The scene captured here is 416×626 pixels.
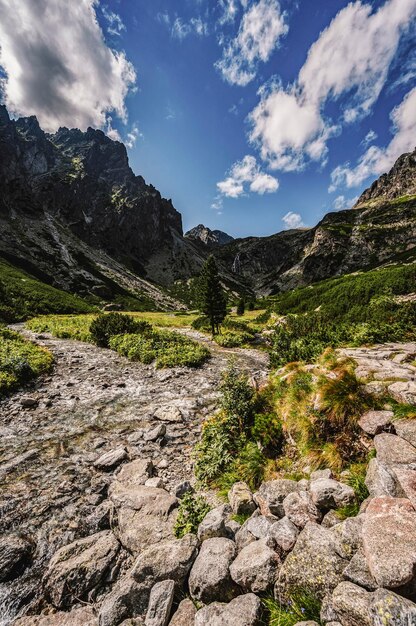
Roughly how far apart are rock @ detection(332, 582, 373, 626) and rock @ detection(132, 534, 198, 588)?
2216 mm

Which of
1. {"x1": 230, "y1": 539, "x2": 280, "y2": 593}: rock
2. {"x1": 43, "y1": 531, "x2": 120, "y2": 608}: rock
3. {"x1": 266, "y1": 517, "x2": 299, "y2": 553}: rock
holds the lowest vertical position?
{"x1": 43, "y1": 531, "x2": 120, "y2": 608}: rock

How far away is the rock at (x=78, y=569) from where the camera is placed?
427 centimetres

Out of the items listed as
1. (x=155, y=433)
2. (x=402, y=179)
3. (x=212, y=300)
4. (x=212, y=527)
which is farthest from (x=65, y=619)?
(x=402, y=179)

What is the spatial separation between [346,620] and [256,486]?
149 inches

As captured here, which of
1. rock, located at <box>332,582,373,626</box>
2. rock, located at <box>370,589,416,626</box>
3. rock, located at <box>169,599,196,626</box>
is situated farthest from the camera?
rock, located at <box>169,599,196,626</box>

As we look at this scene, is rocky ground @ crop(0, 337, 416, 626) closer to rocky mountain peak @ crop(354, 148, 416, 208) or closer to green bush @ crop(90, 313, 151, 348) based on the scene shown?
green bush @ crop(90, 313, 151, 348)

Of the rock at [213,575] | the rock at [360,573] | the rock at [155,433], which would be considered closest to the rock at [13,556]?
the rock at [213,575]

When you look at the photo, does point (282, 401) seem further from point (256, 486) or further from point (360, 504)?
point (360, 504)

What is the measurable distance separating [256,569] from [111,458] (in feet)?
17.7

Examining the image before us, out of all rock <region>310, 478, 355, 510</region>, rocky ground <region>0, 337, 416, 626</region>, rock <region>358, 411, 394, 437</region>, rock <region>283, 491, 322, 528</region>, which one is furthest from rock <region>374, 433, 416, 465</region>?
rock <region>283, 491, 322, 528</region>

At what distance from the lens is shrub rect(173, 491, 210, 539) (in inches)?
195

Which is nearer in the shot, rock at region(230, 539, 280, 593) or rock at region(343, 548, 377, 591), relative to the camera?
rock at region(343, 548, 377, 591)

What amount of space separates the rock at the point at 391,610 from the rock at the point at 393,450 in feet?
7.14

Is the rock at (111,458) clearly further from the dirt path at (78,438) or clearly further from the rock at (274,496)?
the rock at (274,496)
